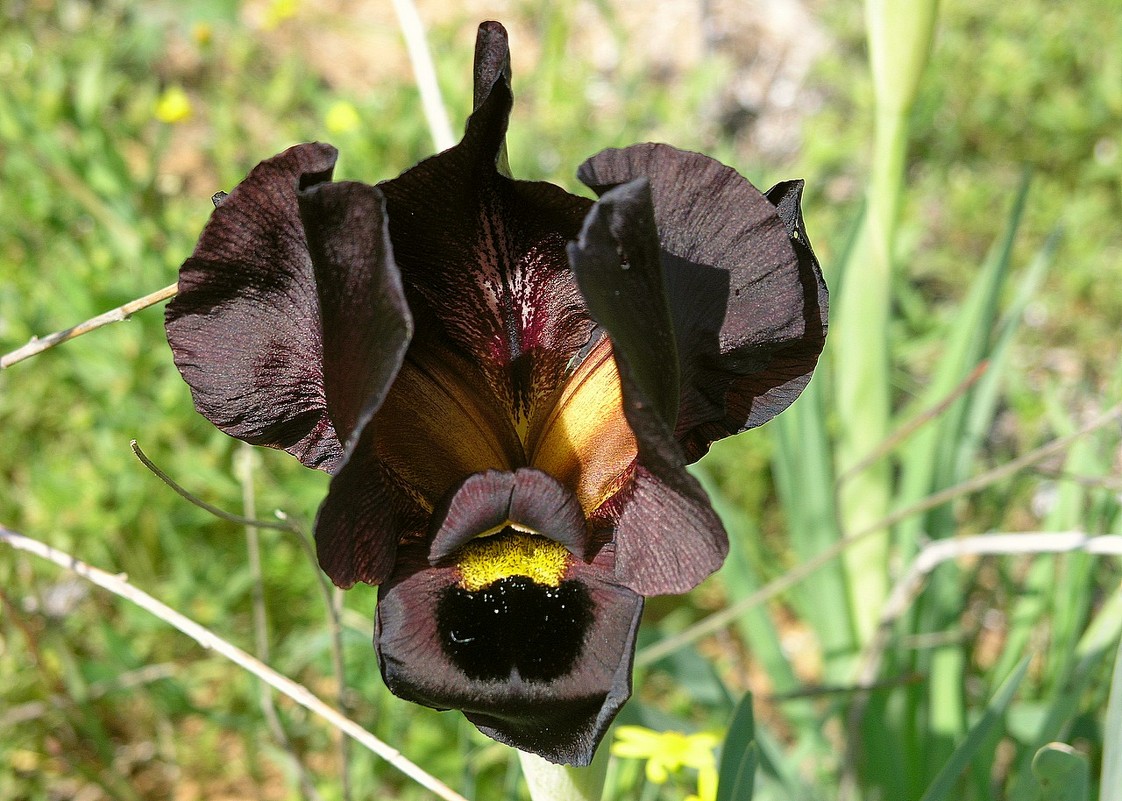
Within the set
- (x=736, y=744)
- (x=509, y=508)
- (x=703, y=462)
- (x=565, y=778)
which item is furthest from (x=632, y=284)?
(x=703, y=462)

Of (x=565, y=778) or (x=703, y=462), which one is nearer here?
(x=565, y=778)

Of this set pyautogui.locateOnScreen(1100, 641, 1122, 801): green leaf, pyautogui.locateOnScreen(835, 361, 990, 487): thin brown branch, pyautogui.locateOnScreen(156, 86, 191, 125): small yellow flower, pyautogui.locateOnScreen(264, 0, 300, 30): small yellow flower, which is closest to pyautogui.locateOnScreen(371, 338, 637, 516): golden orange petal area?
pyautogui.locateOnScreen(1100, 641, 1122, 801): green leaf

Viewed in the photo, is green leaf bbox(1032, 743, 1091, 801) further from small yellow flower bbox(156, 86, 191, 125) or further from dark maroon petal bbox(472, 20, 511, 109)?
small yellow flower bbox(156, 86, 191, 125)

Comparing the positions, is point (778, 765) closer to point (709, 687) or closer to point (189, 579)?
point (709, 687)

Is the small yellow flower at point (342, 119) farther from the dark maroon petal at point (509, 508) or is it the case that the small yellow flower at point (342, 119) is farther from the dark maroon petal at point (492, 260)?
the dark maroon petal at point (509, 508)

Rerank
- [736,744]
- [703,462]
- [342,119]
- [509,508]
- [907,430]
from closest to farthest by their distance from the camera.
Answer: [509,508] < [736,744] < [907,430] < [703,462] < [342,119]

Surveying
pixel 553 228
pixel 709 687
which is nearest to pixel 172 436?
pixel 709 687

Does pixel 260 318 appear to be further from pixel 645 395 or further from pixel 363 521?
pixel 645 395
